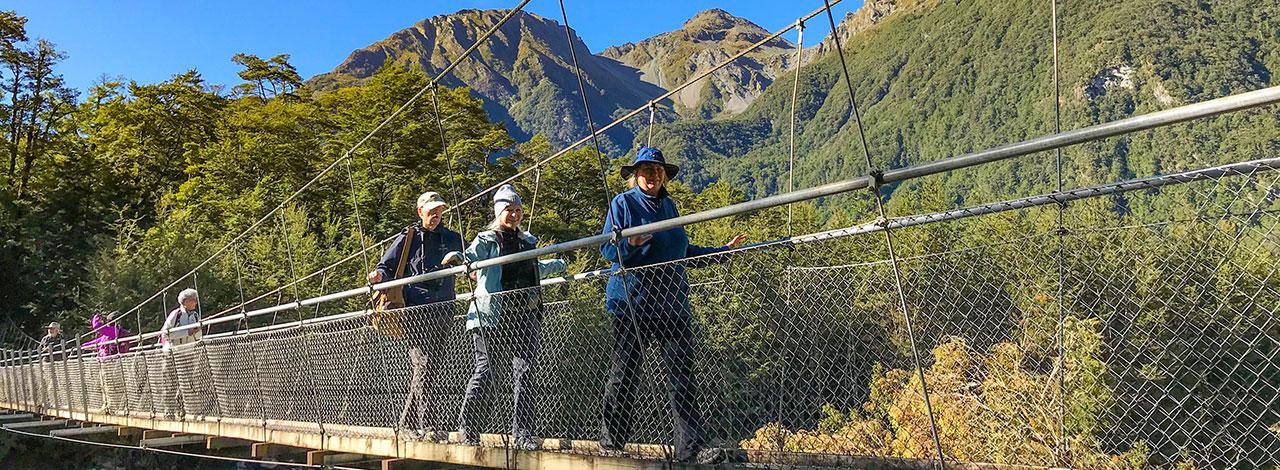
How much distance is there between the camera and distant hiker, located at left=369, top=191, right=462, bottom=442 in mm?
3301

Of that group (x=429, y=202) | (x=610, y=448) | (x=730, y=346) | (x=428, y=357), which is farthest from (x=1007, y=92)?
(x=610, y=448)

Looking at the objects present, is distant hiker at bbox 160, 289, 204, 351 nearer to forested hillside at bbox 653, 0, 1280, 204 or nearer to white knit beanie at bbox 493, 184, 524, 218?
white knit beanie at bbox 493, 184, 524, 218

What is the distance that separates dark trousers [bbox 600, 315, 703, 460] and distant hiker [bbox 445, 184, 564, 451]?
1.12 feet

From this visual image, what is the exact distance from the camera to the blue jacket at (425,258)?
11.5ft

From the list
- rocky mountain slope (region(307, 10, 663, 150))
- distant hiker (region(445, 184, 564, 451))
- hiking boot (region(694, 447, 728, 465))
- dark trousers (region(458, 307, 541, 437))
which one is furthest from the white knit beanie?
rocky mountain slope (region(307, 10, 663, 150))

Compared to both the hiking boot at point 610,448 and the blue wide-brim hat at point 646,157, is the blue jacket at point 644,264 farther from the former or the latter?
the hiking boot at point 610,448

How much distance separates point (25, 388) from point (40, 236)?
596 inches

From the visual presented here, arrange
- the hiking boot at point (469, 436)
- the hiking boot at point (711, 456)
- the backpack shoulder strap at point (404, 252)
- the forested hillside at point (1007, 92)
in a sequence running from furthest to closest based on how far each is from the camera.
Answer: the forested hillside at point (1007, 92) < the backpack shoulder strap at point (404, 252) < the hiking boot at point (469, 436) < the hiking boot at point (711, 456)

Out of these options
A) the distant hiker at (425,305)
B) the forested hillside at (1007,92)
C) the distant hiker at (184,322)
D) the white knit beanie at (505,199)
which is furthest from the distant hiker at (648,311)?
the forested hillside at (1007,92)

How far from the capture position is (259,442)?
4645 mm

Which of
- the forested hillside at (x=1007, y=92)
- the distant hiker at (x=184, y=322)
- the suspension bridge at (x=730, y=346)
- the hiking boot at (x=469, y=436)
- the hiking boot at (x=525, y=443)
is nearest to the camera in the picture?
the suspension bridge at (x=730, y=346)

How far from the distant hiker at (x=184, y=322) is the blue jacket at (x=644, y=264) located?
4.35 metres

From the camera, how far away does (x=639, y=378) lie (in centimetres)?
267

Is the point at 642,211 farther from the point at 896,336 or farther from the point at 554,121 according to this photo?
the point at 554,121
